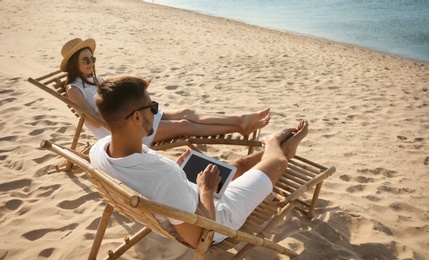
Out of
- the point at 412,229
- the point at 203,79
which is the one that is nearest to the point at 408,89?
the point at 203,79

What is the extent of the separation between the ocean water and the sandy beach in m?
3.72

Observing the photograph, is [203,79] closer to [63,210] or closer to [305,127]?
[305,127]

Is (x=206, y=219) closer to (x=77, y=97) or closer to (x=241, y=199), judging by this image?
(x=241, y=199)

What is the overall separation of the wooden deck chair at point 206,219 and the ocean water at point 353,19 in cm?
1063

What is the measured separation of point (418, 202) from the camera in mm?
3166

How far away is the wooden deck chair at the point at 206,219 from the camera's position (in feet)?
4.84

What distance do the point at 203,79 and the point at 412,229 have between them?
4378 mm

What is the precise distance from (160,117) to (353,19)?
733 inches

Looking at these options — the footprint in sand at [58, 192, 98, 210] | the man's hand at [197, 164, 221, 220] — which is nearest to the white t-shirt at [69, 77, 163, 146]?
the footprint in sand at [58, 192, 98, 210]

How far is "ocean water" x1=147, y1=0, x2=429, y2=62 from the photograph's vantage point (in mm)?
13648

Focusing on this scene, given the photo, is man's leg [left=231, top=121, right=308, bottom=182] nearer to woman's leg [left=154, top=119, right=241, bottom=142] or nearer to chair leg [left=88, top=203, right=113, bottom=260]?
woman's leg [left=154, top=119, right=241, bottom=142]

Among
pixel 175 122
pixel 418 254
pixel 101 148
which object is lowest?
pixel 418 254

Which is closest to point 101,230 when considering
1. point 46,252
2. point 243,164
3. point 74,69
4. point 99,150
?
point 46,252

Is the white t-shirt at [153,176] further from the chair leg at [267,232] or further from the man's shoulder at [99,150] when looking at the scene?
the chair leg at [267,232]
